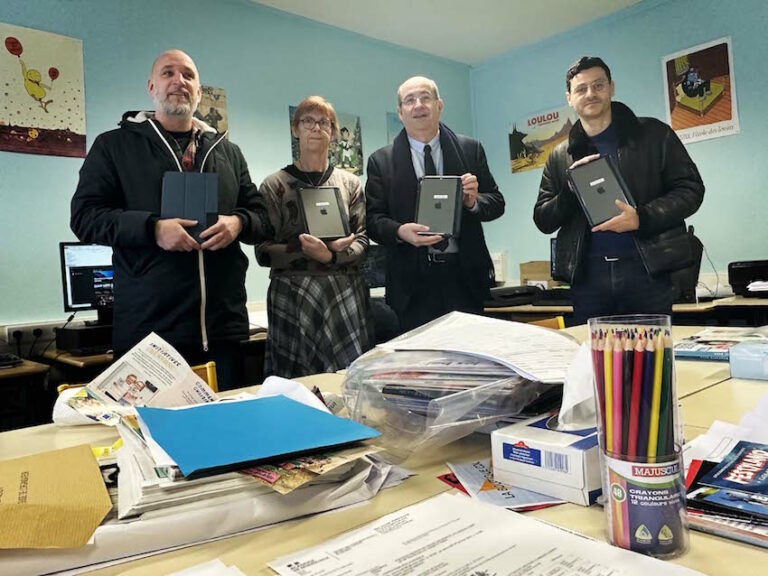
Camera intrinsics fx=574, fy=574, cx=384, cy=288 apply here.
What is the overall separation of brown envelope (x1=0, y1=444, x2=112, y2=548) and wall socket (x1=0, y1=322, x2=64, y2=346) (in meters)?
2.45

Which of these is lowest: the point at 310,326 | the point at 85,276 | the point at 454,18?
the point at 310,326

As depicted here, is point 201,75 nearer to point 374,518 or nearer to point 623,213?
point 623,213

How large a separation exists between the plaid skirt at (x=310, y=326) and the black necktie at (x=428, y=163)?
536mm

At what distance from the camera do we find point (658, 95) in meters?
3.91

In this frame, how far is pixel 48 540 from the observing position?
50 centimetres

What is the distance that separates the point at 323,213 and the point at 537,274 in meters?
2.66

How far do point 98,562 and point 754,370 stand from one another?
3.65ft

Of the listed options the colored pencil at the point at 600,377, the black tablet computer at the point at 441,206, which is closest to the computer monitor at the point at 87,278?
the black tablet computer at the point at 441,206

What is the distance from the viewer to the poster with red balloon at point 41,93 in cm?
280

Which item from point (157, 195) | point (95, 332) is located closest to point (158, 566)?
point (157, 195)

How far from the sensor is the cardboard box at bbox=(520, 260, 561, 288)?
4.34 metres

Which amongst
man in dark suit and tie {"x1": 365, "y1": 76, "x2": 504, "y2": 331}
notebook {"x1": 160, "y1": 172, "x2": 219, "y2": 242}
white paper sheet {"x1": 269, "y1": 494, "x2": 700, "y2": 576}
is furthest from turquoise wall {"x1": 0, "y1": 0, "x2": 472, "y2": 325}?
white paper sheet {"x1": 269, "y1": 494, "x2": 700, "y2": 576}

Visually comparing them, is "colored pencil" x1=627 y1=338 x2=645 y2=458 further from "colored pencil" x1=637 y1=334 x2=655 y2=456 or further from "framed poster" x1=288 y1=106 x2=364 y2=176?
"framed poster" x1=288 y1=106 x2=364 y2=176

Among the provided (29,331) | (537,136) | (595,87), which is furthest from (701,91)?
(29,331)
